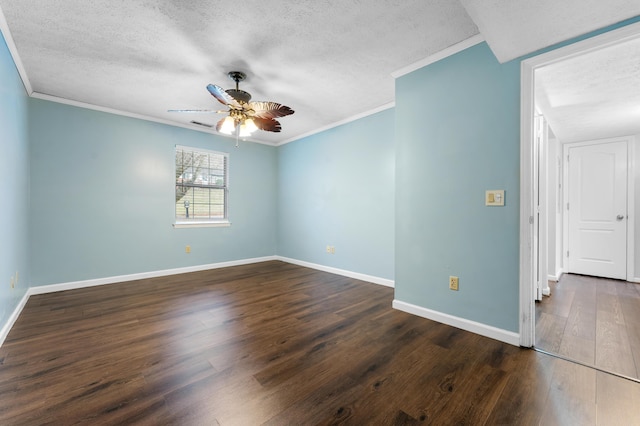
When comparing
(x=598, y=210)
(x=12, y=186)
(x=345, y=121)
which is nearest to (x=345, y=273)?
(x=345, y=121)

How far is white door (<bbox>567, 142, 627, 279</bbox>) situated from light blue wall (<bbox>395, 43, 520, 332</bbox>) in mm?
3741

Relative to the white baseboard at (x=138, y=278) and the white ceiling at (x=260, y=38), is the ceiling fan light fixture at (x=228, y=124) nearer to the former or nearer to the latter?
the white ceiling at (x=260, y=38)

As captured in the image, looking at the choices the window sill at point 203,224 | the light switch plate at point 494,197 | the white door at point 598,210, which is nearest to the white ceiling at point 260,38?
the light switch plate at point 494,197

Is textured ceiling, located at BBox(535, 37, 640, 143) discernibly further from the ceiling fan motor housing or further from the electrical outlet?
the ceiling fan motor housing

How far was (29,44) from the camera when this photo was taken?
2.39 m

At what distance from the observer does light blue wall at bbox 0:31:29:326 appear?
7.35 feet

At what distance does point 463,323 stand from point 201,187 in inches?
175

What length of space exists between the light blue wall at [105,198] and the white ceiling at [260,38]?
561mm

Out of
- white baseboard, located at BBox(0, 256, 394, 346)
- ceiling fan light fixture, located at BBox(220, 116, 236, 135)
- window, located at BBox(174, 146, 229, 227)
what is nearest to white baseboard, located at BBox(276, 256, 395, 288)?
white baseboard, located at BBox(0, 256, 394, 346)

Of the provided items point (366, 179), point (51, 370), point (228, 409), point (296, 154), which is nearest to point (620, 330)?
point (366, 179)

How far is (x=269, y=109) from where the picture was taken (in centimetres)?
272

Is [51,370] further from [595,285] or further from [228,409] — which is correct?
[595,285]

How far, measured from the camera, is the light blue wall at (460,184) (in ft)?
7.11

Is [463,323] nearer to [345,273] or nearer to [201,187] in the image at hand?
[345,273]
